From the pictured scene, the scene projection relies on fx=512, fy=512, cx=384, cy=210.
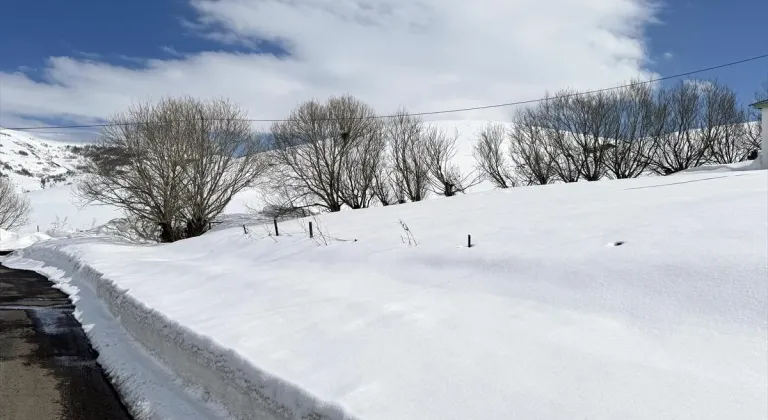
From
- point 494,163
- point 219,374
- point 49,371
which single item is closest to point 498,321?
Answer: point 219,374

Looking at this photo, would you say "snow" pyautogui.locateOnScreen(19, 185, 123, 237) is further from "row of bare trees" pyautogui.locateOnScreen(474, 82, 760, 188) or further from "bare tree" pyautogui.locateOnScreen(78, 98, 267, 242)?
"row of bare trees" pyautogui.locateOnScreen(474, 82, 760, 188)

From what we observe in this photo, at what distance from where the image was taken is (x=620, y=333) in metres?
4.80

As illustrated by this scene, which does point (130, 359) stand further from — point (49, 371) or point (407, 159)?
point (407, 159)

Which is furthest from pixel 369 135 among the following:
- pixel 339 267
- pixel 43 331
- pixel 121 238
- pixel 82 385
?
pixel 82 385

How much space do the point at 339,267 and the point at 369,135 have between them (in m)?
22.0

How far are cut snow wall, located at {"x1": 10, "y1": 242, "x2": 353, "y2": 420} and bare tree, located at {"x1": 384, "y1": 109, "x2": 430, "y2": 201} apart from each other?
25.1 meters

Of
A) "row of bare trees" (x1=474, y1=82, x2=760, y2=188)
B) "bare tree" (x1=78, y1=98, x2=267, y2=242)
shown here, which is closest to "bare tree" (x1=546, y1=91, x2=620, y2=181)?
"row of bare trees" (x1=474, y1=82, x2=760, y2=188)

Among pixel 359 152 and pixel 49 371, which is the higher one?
pixel 359 152

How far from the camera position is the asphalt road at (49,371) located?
4.97m

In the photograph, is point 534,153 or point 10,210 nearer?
point 534,153

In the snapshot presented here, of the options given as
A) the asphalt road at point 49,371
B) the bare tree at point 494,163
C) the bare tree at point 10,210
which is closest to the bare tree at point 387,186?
the bare tree at point 494,163

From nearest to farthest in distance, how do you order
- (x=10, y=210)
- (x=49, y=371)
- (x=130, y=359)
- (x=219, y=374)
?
(x=219, y=374), (x=49, y=371), (x=130, y=359), (x=10, y=210)

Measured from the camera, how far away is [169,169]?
2448 centimetres

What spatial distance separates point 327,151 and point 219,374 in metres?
25.7
